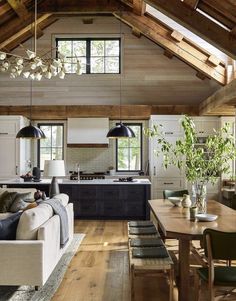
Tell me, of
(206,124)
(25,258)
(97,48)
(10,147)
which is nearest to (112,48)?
(97,48)

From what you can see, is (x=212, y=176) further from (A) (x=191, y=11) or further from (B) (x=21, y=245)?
(A) (x=191, y=11)

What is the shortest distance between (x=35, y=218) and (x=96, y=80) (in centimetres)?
624

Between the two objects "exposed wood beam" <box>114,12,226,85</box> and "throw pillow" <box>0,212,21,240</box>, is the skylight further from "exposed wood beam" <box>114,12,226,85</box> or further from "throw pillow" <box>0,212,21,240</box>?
"throw pillow" <box>0,212,21,240</box>

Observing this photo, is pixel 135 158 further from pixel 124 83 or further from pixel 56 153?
pixel 56 153

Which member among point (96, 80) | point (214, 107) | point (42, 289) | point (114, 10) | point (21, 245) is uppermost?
point (114, 10)

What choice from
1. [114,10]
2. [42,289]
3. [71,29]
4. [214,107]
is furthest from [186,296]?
[71,29]

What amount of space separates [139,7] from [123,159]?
158 inches

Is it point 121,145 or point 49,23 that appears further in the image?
point 121,145

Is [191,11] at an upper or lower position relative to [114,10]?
lower

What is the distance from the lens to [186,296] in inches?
141

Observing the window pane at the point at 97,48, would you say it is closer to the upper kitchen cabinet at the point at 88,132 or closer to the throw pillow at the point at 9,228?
the upper kitchen cabinet at the point at 88,132

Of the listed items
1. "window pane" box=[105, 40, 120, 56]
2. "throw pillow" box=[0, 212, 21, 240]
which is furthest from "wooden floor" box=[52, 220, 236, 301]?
"window pane" box=[105, 40, 120, 56]

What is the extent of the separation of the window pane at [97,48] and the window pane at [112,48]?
0.13 metres

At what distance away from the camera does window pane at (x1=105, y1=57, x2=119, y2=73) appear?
9766mm
